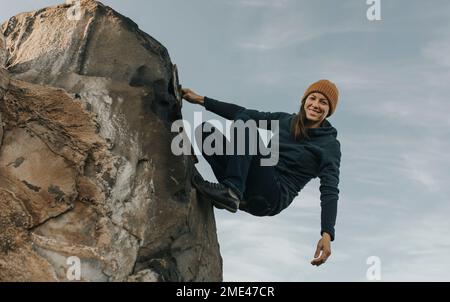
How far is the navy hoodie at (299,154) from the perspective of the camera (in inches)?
269

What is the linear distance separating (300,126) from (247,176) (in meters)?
0.84

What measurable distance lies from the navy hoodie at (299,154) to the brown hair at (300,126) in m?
0.05

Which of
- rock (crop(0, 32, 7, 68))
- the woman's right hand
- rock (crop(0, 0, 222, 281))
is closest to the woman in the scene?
the woman's right hand

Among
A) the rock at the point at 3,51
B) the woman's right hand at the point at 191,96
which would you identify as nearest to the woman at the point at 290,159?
the woman's right hand at the point at 191,96

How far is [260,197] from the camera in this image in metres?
6.86

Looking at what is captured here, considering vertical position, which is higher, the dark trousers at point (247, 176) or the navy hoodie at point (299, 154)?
the navy hoodie at point (299, 154)

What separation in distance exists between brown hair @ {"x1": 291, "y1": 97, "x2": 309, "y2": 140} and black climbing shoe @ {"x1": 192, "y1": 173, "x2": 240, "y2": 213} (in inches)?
43.9

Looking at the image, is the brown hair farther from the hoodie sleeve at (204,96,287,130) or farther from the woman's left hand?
the woman's left hand

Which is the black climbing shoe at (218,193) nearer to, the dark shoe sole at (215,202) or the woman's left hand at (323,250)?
the dark shoe sole at (215,202)

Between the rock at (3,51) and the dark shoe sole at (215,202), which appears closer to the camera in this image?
the dark shoe sole at (215,202)

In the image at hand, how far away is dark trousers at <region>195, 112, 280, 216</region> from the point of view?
20.8ft

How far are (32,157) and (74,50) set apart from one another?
1281 millimetres

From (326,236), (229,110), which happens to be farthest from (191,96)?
(326,236)
